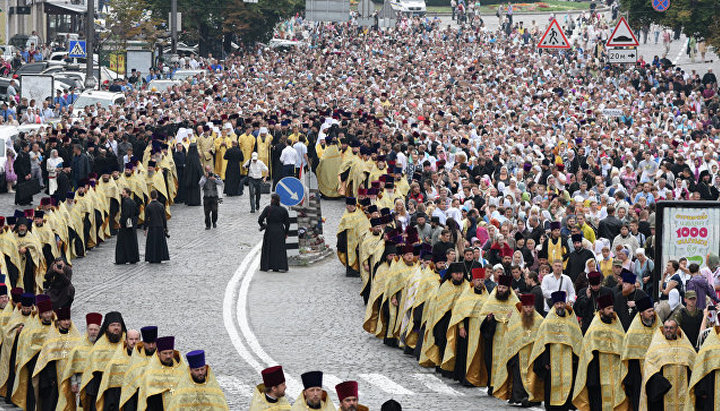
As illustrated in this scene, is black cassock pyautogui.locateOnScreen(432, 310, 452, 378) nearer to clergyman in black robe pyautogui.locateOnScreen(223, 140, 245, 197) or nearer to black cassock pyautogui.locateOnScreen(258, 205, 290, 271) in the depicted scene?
black cassock pyautogui.locateOnScreen(258, 205, 290, 271)

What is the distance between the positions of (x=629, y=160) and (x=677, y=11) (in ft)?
67.6

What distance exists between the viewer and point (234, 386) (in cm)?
1756

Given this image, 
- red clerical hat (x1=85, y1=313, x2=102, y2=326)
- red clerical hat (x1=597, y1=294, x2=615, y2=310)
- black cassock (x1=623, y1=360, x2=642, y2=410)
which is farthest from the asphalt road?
red clerical hat (x1=85, y1=313, x2=102, y2=326)

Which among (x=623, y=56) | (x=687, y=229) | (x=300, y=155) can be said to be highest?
(x=623, y=56)

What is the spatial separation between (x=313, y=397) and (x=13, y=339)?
6264mm

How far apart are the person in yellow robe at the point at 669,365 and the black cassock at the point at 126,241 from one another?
525 inches

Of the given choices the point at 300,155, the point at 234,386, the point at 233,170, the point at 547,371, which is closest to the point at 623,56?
the point at 300,155

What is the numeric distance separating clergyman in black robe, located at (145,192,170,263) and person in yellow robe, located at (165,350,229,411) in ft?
44.9

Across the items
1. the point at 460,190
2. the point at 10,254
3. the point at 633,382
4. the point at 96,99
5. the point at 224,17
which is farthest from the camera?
the point at 224,17

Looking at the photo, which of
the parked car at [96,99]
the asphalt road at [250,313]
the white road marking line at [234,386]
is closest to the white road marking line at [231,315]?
the asphalt road at [250,313]

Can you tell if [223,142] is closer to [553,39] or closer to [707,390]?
[553,39]

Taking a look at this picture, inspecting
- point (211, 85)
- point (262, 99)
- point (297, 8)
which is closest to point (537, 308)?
point (262, 99)

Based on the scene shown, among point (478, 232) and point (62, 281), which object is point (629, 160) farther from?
point (62, 281)

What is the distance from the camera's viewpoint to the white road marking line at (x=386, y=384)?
17469 mm
